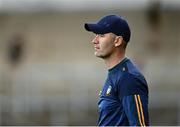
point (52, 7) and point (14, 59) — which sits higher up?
point (52, 7)

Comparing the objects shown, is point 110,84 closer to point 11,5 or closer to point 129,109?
point 129,109

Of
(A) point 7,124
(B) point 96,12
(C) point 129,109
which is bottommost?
(A) point 7,124

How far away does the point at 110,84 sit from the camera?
17.6 feet

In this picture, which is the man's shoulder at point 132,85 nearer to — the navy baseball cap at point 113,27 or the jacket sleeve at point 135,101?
the jacket sleeve at point 135,101

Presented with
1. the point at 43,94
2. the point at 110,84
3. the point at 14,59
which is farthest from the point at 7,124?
the point at 110,84

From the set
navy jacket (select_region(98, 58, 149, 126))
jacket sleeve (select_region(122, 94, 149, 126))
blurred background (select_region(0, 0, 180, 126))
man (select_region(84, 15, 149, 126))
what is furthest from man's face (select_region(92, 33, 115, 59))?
blurred background (select_region(0, 0, 180, 126))

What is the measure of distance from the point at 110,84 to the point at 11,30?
1587cm

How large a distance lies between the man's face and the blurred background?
8593mm

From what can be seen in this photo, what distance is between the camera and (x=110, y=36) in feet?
17.8

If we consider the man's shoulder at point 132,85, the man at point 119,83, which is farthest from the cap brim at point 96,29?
the man's shoulder at point 132,85

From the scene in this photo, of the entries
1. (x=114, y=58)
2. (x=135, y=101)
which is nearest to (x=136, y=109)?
(x=135, y=101)

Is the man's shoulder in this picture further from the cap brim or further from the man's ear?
the cap brim

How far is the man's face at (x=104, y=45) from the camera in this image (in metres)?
5.39

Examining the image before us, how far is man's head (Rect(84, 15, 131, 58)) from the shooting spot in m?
5.40
